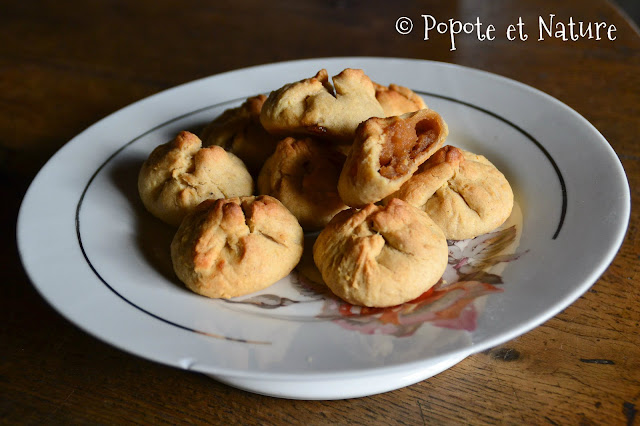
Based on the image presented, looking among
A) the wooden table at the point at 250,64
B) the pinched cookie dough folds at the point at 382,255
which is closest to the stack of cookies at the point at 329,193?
the pinched cookie dough folds at the point at 382,255

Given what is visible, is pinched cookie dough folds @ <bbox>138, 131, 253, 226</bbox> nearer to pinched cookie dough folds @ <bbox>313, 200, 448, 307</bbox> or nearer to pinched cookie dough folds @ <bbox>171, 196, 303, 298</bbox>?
pinched cookie dough folds @ <bbox>171, 196, 303, 298</bbox>

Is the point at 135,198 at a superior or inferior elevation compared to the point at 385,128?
inferior

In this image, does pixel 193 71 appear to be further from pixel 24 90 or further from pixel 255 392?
pixel 255 392

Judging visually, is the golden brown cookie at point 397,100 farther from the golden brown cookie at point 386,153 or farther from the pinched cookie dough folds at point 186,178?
the pinched cookie dough folds at point 186,178

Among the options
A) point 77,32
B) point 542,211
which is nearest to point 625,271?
point 542,211

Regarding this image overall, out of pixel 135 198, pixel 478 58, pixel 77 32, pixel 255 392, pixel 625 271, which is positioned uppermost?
pixel 478 58

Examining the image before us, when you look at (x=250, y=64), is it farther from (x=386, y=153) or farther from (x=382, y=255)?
(x=382, y=255)

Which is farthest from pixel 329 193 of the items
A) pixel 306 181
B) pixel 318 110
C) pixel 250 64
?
pixel 250 64
